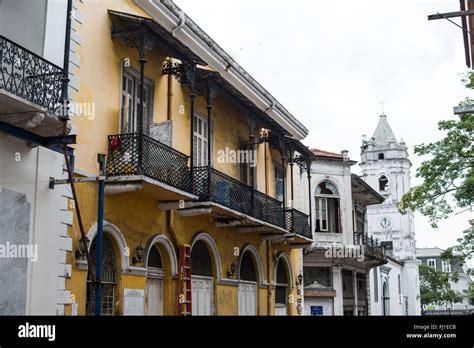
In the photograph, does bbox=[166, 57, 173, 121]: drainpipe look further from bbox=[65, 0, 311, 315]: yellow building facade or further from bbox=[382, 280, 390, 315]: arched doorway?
bbox=[382, 280, 390, 315]: arched doorway

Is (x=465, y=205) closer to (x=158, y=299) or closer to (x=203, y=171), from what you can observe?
(x=203, y=171)

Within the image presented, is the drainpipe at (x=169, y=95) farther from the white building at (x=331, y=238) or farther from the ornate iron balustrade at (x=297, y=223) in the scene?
the white building at (x=331, y=238)

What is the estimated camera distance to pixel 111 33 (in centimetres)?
1201

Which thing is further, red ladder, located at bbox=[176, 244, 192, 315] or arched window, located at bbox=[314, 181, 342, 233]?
arched window, located at bbox=[314, 181, 342, 233]

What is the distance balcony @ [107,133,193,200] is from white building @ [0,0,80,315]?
1.29m

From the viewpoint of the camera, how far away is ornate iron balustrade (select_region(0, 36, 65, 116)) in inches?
340

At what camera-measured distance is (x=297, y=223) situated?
19.8 metres

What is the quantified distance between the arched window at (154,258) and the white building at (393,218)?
29.4 metres

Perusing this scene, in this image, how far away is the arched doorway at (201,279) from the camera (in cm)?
1448

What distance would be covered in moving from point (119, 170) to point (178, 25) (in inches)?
155

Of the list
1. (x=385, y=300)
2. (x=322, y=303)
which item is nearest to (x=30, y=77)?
(x=322, y=303)

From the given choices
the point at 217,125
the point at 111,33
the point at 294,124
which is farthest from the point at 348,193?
the point at 111,33

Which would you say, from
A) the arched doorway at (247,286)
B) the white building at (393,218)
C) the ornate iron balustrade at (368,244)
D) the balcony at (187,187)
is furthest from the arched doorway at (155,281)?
the white building at (393,218)

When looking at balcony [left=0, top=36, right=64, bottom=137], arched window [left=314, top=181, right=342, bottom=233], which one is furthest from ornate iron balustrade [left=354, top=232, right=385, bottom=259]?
balcony [left=0, top=36, right=64, bottom=137]
